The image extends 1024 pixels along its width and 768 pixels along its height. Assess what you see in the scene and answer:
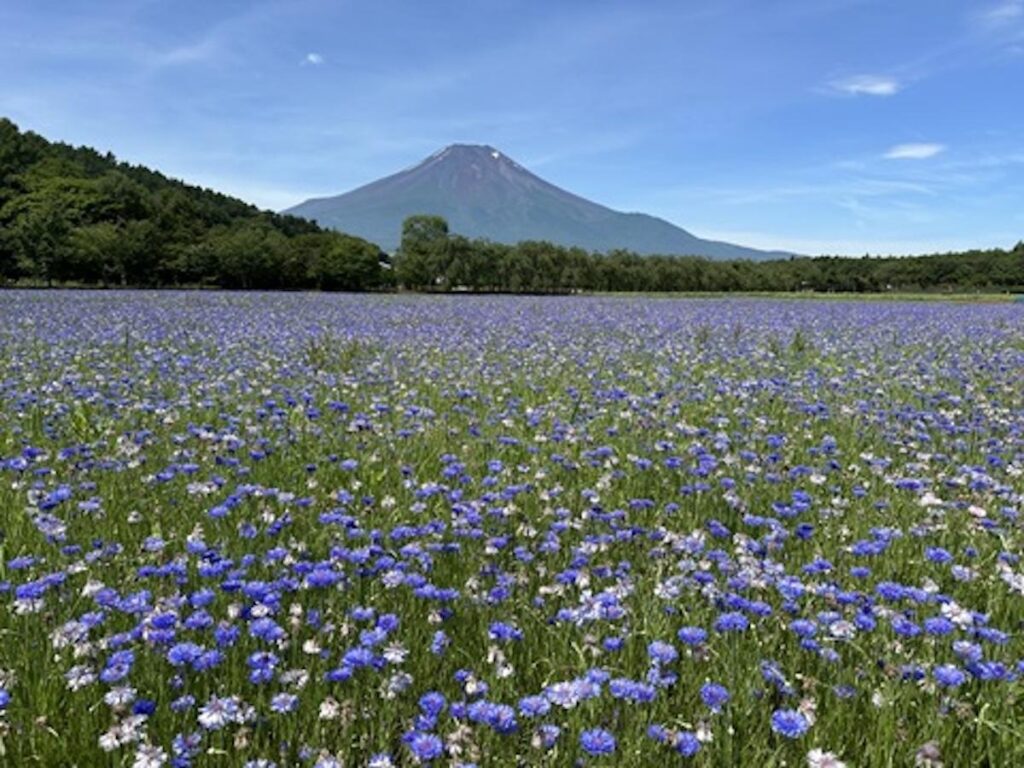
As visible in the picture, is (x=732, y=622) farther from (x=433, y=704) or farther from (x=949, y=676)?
(x=433, y=704)

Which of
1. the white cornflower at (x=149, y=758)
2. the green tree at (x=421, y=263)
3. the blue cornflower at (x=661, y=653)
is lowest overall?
the white cornflower at (x=149, y=758)

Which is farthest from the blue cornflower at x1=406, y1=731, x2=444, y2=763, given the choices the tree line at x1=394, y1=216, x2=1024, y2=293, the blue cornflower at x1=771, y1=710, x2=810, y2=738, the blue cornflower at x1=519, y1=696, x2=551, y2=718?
the tree line at x1=394, y1=216, x2=1024, y2=293

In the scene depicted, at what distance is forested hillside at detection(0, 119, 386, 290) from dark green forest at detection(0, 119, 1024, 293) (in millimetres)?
137

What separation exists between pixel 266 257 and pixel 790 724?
71.8 m

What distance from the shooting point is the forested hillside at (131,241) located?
57438 millimetres

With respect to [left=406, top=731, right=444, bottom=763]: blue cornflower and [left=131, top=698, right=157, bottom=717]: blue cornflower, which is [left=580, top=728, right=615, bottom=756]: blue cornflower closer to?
[left=406, top=731, right=444, bottom=763]: blue cornflower

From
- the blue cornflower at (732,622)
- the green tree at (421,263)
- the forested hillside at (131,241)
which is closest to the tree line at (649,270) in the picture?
the green tree at (421,263)

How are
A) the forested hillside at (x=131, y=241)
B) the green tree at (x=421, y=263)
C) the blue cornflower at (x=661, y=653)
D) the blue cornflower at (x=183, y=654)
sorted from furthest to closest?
the green tree at (x=421, y=263), the forested hillside at (x=131, y=241), the blue cornflower at (x=661, y=653), the blue cornflower at (x=183, y=654)

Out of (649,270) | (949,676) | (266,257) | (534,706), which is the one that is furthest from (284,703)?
(649,270)

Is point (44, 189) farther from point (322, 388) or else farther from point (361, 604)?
point (361, 604)

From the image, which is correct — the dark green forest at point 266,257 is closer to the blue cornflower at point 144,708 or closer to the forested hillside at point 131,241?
the forested hillside at point 131,241

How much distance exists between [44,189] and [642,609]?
89661mm

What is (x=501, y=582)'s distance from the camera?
2936 millimetres

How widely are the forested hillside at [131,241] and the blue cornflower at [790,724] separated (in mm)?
63834
